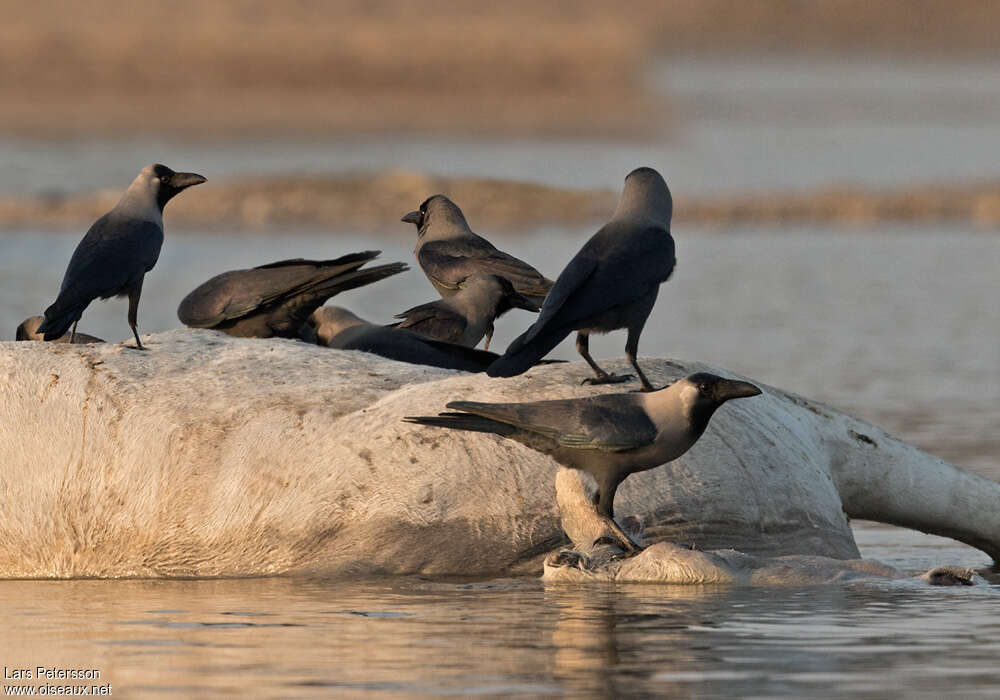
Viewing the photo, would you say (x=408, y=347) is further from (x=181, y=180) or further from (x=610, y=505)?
(x=610, y=505)

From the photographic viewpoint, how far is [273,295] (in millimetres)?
9281

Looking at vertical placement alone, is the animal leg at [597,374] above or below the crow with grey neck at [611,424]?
above

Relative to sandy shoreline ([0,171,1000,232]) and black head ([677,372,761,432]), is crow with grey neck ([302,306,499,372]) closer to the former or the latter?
black head ([677,372,761,432])

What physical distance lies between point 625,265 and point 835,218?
17.8m

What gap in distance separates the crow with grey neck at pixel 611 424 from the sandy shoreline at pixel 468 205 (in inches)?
611

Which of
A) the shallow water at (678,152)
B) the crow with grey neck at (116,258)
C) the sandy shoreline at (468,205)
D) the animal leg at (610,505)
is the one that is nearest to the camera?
the animal leg at (610,505)

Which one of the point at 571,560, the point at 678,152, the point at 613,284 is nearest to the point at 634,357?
the point at 613,284

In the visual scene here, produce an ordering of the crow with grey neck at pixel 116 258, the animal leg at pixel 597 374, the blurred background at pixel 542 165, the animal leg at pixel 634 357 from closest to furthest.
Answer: the animal leg at pixel 634 357 < the animal leg at pixel 597 374 < the crow with grey neck at pixel 116 258 < the blurred background at pixel 542 165

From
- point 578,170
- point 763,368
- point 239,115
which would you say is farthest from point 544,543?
point 239,115

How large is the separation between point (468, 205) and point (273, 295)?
46.1 feet

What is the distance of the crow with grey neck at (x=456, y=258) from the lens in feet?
32.7

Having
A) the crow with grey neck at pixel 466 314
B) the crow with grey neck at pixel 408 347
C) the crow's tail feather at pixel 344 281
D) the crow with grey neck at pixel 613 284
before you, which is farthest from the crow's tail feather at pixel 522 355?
the crow with grey neck at pixel 466 314

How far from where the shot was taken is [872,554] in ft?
29.2

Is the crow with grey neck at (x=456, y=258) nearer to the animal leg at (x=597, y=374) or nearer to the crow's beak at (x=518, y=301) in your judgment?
the crow's beak at (x=518, y=301)
